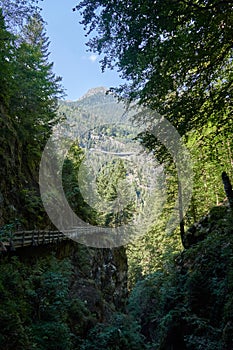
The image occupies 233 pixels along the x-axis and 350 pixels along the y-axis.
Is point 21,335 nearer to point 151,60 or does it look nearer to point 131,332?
point 151,60

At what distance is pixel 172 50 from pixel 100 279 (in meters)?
24.0

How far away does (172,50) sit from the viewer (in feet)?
16.2

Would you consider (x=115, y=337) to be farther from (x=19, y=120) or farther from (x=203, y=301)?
(x=19, y=120)

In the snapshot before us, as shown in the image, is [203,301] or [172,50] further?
[203,301]

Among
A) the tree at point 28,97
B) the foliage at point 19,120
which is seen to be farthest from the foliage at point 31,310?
the tree at point 28,97

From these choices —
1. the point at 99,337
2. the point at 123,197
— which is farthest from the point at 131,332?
the point at 123,197

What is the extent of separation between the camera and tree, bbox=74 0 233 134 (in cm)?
472

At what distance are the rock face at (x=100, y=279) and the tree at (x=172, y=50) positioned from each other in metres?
11.3

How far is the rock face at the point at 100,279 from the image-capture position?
1602 cm

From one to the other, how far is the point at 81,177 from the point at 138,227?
661 inches

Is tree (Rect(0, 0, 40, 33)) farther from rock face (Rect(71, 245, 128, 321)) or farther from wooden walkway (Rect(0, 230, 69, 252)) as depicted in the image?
rock face (Rect(71, 245, 128, 321))

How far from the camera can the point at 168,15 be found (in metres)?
4.90

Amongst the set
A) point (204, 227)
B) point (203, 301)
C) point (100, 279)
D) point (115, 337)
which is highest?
point (204, 227)

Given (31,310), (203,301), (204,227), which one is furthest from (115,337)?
(204,227)
